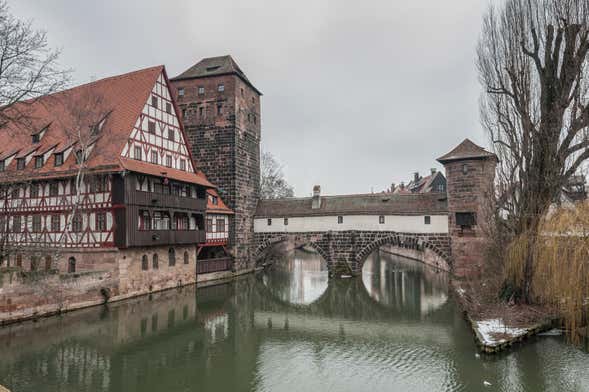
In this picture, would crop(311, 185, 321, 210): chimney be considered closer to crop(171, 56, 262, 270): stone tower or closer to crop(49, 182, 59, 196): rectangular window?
crop(171, 56, 262, 270): stone tower

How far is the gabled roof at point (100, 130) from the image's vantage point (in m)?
18.3

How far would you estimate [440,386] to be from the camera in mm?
9102

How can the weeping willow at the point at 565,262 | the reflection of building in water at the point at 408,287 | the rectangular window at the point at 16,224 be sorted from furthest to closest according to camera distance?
the rectangular window at the point at 16,224
the reflection of building in water at the point at 408,287
the weeping willow at the point at 565,262

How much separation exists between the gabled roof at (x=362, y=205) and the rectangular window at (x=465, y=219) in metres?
0.79

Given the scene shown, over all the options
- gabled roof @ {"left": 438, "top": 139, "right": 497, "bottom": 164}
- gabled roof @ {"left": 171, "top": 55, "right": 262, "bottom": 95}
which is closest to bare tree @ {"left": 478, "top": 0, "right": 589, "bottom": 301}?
gabled roof @ {"left": 438, "top": 139, "right": 497, "bottom": 164}

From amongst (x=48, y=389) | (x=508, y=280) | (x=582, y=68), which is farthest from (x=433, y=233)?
(x=48, y=389)

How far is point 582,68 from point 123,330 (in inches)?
603

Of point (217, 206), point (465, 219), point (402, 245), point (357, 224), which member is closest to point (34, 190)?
point (217, 206)

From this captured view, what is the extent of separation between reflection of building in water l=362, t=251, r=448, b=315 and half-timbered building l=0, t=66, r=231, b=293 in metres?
10.2

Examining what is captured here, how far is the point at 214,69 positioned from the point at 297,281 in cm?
1455

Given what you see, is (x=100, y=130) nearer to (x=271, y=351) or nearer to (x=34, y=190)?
(x=34, y=190)

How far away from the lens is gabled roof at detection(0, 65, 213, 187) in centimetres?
1835

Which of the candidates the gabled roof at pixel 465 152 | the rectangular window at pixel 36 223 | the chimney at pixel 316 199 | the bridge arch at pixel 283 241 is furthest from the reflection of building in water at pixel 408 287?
the rectangular window at pixel 36 223

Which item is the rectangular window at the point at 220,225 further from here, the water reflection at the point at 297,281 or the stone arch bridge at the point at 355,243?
the water reflection at the point at 297,281
